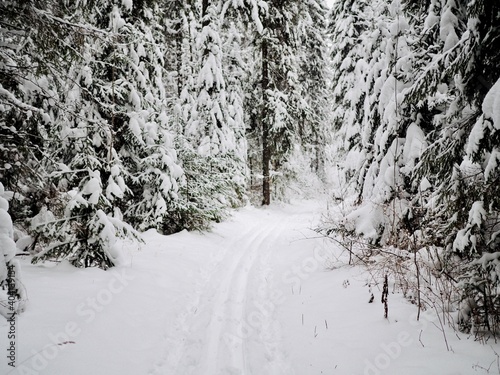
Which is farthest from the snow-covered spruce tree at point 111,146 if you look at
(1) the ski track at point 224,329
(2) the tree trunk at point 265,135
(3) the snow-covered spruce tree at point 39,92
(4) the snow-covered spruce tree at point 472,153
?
(2) the tree trunk at point 265,135

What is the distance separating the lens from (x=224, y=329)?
5.01m

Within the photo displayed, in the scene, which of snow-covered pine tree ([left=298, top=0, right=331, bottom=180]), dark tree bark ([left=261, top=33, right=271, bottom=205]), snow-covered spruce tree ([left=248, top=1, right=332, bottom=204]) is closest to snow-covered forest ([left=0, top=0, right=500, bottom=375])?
snow-covered spruce tree ([left=248, top=1, right=332, bottom=204])

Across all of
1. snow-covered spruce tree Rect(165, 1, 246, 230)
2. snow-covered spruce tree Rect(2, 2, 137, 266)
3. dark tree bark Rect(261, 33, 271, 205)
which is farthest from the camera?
dark tree bark Rect(261, 33, 271, 205)

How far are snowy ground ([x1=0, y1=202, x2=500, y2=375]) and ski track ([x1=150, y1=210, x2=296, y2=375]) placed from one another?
Answer: 0.07 ft

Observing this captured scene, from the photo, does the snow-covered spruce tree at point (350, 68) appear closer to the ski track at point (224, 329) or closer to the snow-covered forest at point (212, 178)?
the snow-covered forest at point (212, 178)

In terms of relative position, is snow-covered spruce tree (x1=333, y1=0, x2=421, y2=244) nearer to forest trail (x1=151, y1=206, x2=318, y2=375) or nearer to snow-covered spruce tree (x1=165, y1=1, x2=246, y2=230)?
forest trail (x1=151, y1=206, x2=318, y2=375)

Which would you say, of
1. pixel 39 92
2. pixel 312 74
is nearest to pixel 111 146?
pixel 39 92

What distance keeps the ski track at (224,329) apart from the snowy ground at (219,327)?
0.02 metres

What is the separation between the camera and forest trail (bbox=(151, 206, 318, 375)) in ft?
13.5

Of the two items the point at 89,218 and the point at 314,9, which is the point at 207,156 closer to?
the point at 89,218

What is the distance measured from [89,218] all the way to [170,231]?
17.1 ft

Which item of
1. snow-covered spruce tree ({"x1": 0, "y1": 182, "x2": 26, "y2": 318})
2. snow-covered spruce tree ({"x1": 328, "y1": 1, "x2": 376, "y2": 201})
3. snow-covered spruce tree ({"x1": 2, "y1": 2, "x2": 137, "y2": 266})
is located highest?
snow-covered spruce tree ({"x1": 328, "y1": 1, "x2": 376, "y2": 201})

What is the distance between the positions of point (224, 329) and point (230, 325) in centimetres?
16

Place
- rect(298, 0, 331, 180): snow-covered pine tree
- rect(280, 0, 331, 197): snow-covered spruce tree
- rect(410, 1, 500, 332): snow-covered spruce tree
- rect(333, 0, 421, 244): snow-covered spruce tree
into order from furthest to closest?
1. rect(298, 0, 331, 180): snow-covered pine tree
2. rect(280, 0, 331, 197): snow-covered spruce tree
3. rect(333, 0, 421, 244): snow-covered spruce tree
4. rect(410, 1, 500, 332): snow-covered spruce tree
